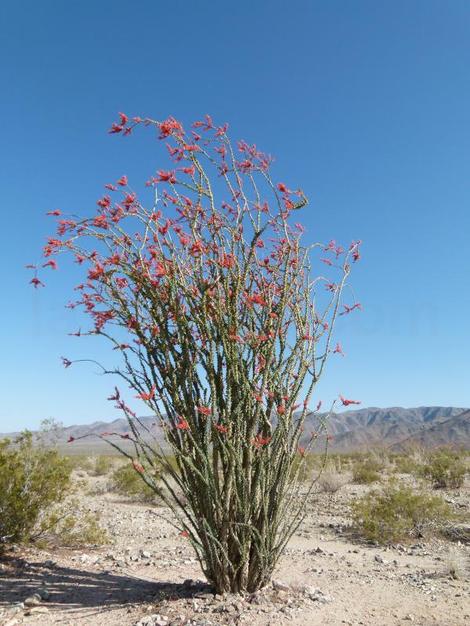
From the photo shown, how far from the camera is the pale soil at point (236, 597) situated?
379cm

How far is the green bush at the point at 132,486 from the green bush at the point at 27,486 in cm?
433

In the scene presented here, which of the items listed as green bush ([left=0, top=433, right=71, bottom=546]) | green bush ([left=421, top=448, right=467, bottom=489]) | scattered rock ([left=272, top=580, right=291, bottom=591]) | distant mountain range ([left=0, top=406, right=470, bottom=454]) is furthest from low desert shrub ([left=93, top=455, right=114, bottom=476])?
distant mountain range ([left=0, top=406, right=470, bottom=454])

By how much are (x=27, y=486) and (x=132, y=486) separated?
542 cm

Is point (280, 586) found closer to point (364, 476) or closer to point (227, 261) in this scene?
point (227, 261)

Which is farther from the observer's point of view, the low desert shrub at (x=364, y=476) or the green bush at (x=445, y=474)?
the low desert shrub at (x=364, y=476)

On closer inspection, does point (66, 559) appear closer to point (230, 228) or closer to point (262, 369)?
point (262, 369)

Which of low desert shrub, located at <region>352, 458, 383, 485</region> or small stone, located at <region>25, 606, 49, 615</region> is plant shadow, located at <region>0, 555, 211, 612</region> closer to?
small stone, located at <region>25, 606, 49, 615</region>

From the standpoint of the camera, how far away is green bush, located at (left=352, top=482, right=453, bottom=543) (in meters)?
7.43

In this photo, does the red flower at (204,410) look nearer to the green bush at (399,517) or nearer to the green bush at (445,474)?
the green bush at (399,517)

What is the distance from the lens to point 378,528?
7.52m

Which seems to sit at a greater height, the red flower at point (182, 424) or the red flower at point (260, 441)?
the red flower at point (182, 424)

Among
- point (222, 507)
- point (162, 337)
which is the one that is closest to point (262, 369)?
point (162, 337)

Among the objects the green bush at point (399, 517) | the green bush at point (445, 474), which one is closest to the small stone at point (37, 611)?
the green bush at point (399, 517)

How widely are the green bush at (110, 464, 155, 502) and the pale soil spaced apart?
3.26 m
